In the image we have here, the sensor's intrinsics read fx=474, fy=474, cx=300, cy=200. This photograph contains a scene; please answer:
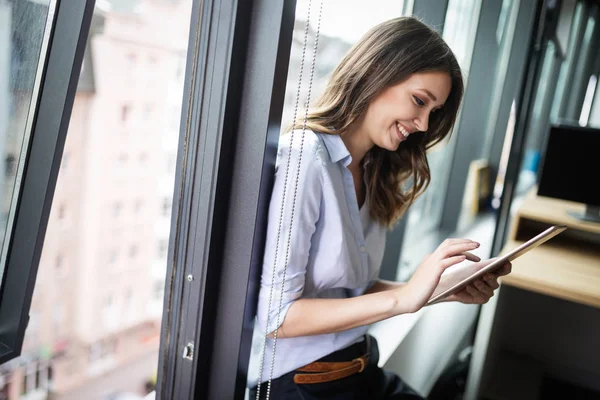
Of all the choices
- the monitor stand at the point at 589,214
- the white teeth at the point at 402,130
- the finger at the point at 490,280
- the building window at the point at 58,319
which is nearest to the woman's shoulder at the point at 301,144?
the white teeth at the point at 402,130

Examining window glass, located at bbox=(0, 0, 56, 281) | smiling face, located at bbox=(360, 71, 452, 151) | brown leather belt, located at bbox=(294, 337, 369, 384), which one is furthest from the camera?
brown leather belt, located at bbox=(294, 337, 369, 384)

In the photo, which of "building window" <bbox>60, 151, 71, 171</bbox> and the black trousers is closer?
"building window" <bbox>60, 151, 71, 171</bbox>

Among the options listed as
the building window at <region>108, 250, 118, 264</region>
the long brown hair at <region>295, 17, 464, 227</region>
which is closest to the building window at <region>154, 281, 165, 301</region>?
the building window at <region>108, 250, 118, 264</region>

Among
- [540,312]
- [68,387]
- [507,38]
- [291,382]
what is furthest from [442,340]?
[68,387]

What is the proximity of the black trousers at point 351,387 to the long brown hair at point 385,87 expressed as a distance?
278mm

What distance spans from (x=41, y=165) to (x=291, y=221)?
383 millimetres

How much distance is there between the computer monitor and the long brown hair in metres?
0.63

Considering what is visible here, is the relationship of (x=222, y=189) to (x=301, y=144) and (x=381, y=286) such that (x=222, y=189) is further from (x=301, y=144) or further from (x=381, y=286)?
(x=381, y=286)

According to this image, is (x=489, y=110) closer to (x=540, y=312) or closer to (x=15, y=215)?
(x=540, y=312)

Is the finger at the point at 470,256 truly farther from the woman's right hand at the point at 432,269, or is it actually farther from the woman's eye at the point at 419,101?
the woman's eye at the point at 419,101

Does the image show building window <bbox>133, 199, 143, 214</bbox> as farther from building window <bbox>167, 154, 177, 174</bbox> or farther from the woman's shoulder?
the woman's shoulder

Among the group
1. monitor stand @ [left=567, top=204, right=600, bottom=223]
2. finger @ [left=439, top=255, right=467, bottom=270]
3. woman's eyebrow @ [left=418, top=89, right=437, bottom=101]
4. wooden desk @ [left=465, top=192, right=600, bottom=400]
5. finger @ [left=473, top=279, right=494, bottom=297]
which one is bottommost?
wooden desk @ [left=465, top=192, right=600, bottom=400]

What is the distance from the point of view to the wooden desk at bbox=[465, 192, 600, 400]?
3.81 feet

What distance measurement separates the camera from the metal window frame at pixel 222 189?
716 mm
